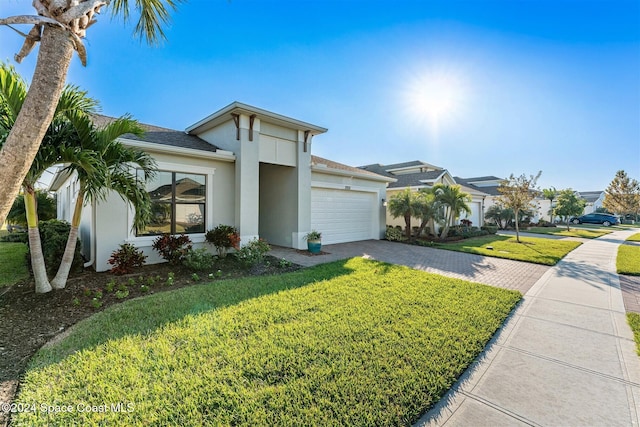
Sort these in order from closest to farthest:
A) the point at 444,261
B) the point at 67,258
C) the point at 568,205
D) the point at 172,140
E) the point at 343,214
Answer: the point at 67,258 → the point at 172,140 → the point at 444,261 → the point at 343,214 → the point at 568,205

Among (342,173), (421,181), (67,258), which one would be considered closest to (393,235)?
(342,173)

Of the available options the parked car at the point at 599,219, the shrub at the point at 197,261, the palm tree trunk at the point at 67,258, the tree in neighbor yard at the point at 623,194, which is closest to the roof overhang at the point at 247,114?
the shrub at the point at 197,261

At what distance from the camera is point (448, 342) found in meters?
3.63

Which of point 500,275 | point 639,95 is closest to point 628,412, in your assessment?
point 500,275

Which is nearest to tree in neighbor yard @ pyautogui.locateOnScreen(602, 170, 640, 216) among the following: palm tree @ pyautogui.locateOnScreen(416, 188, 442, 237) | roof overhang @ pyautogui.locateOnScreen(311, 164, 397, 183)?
palm tree @ pyautogui.locateOnScreen(416, 188, 442, 237)

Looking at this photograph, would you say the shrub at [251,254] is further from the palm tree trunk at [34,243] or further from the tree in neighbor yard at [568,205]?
the tree in neighbor yard at [568,205]

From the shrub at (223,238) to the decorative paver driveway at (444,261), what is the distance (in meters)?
1.73

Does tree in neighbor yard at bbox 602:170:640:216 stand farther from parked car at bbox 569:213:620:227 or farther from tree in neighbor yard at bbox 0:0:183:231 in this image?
tree in neighbor yard at bbox 0:0:183:231

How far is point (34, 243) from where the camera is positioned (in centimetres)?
500

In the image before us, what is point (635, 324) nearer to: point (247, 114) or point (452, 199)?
point (247, 114)

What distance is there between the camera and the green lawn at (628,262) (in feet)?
26.0

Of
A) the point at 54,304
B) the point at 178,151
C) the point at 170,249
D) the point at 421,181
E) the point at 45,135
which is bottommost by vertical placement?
the point at 54,304

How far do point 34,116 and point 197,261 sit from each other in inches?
193

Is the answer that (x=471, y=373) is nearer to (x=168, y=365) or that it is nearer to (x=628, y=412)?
(x=628, y=412)
